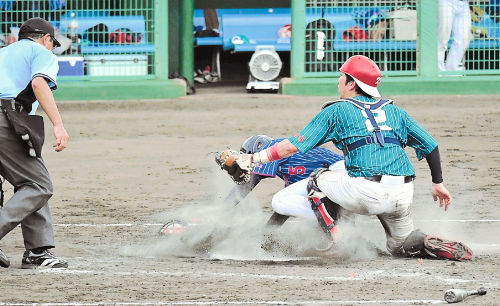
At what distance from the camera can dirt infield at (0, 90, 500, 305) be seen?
594 cm

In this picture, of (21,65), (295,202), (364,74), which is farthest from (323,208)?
(21,65)

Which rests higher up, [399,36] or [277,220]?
[399,36]

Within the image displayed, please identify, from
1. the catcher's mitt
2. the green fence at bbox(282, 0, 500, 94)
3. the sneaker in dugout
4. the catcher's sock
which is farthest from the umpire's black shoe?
the green fence at bbox(282, 0, 500, 94)

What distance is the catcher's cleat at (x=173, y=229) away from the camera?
25.0ft

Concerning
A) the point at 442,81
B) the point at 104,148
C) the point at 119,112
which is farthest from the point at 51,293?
the point at 442,81

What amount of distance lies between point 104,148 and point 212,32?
18.8 feet

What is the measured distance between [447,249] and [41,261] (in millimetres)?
2527

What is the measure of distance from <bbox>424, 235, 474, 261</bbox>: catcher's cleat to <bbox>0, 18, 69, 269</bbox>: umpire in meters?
2.28

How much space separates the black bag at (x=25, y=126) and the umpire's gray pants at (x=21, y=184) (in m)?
0.05

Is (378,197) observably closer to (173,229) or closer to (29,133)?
(173,229)

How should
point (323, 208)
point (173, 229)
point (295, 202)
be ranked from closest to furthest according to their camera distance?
point (323, 208)
point (295, 202)
point (173, 229)

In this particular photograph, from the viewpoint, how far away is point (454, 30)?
15.2 m

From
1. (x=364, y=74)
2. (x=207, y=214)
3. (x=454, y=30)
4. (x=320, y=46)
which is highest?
(x=454, y=30)

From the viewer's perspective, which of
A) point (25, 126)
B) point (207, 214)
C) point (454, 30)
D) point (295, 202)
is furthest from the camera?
point (454, 30)
